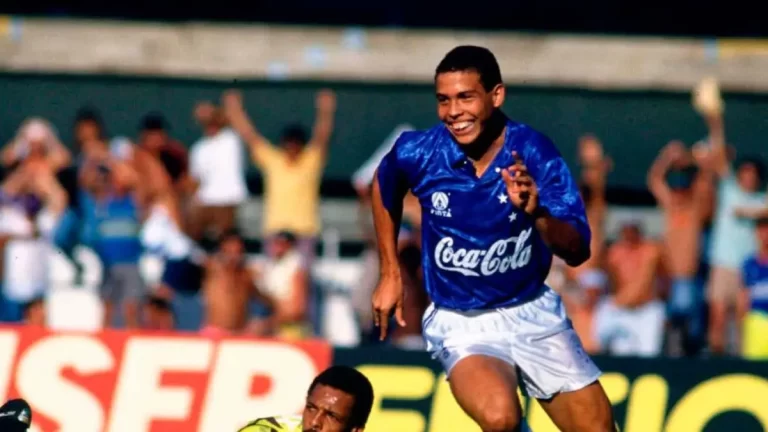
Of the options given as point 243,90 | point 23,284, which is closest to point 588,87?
point 243,90

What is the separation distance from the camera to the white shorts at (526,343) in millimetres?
7961

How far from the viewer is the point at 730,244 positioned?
14523 millimetres

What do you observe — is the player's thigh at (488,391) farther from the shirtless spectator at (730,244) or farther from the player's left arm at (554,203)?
the shirtless spectator at (730,244)

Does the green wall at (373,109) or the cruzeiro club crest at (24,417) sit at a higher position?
the green wall at (373,109)

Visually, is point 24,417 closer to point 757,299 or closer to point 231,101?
point 757,299

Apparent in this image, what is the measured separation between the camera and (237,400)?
10.9 metres

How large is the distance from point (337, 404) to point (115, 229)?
260 inches

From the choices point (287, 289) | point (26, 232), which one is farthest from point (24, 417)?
point (26, 232)

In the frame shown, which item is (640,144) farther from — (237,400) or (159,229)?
(237,400)

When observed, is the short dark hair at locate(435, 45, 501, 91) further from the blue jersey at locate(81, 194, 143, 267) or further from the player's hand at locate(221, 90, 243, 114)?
the player's hand at locate(221, 90, 243, 114)

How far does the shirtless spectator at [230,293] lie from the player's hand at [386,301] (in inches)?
240

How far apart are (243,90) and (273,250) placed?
419cm

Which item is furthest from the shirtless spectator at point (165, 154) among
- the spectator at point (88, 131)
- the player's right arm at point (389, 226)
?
the player's right arm at point (389, 226)

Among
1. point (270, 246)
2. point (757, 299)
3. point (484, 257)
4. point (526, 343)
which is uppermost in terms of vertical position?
point (484, 257)
